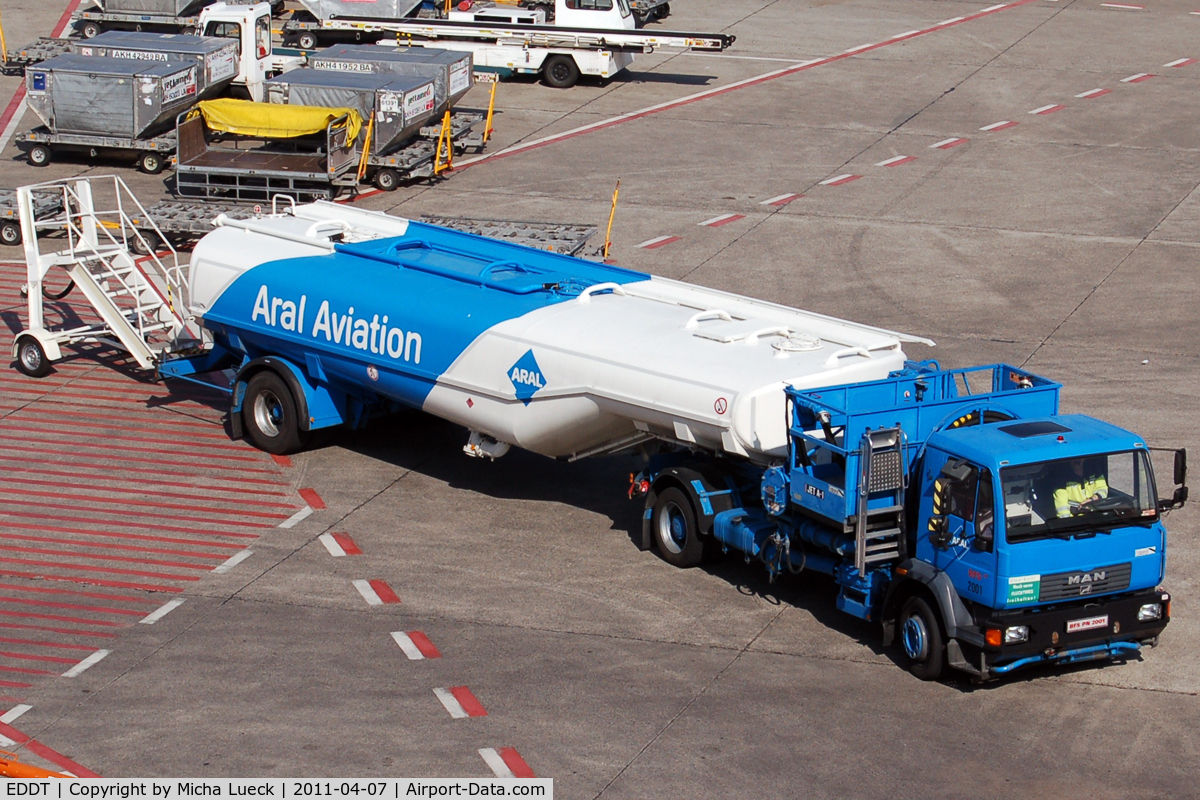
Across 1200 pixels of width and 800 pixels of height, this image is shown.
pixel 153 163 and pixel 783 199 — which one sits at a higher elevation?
pixel 153 163

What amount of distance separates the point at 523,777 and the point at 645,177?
74.9 feet

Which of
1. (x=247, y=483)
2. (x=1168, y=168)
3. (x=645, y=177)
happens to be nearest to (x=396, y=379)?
(x=247, y=483)

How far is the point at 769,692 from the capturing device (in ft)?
47.5

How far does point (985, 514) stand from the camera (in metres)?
13.9

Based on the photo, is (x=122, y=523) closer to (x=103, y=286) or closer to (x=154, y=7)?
(x=103, y=286)

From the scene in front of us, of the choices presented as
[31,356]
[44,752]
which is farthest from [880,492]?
[31,356]

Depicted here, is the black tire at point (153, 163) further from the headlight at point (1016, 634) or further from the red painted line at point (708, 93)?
the headlight at point (1016, 634)

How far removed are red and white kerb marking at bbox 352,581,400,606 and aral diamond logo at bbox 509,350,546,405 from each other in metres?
2.78

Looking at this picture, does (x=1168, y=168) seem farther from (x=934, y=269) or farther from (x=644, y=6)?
(x=644, y=6)

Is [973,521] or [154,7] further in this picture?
[154,7]

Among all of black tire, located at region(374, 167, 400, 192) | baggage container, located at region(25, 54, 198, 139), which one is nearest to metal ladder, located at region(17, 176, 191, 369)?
black tire, located at region(374, 167, 400, 192)

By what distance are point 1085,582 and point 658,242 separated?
1686 cm

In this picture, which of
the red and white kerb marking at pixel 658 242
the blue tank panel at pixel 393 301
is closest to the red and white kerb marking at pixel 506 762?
the blue tank panel at pixel 393 301

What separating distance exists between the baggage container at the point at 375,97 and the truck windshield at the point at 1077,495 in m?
22.3
